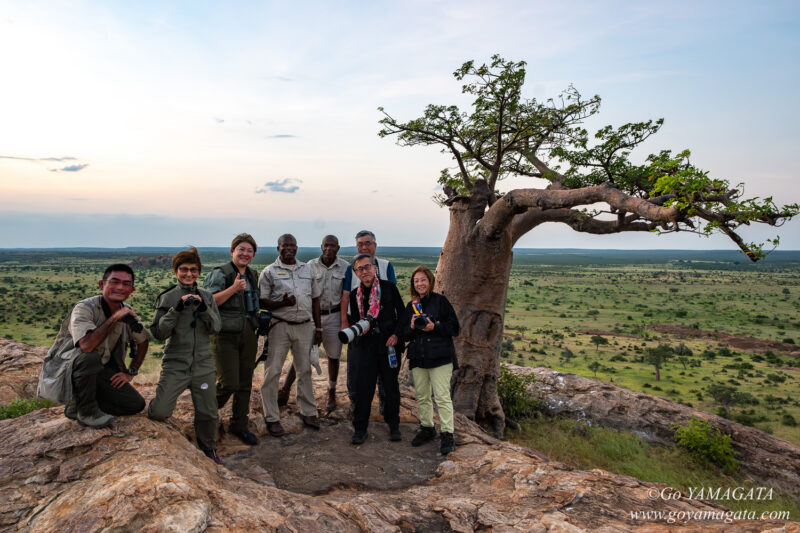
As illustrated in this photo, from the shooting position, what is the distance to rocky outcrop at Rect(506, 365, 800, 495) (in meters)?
7.29

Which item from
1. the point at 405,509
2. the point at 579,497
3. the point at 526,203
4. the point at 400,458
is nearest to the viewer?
the point at 405,509

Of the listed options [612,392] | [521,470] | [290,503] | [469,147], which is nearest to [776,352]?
[612,392]

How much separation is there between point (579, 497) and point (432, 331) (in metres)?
1.82

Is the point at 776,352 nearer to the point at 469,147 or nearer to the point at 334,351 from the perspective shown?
the point at 469,147

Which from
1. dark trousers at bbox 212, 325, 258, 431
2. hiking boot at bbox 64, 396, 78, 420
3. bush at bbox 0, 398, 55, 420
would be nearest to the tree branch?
dark trousers at bbox 212, 325, 258, 431

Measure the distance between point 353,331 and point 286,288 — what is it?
0.88 m

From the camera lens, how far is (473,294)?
7.09 metres

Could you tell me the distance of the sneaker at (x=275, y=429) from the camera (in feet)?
15.1

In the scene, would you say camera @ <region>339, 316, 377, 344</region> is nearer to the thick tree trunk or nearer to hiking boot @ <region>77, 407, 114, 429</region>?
hiking boot @ <region>77, 407, 114, 429</region>

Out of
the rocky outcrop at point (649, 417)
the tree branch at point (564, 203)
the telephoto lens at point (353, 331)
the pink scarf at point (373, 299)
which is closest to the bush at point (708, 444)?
the rocky outcrop at point (649, 417)

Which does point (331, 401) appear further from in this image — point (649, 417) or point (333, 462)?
point (649, 417)

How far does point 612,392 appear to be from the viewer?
920 cm

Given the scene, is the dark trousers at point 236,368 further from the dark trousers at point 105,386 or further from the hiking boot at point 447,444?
the hiking boot at point 447,444

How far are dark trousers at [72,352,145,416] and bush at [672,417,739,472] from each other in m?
8.03
